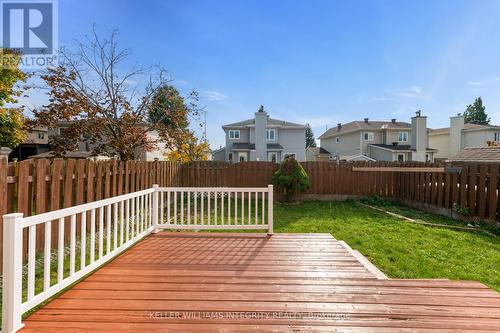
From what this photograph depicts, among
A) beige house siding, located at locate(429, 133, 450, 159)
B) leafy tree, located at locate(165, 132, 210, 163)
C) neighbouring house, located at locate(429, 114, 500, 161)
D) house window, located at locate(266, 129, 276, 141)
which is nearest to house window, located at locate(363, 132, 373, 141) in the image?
neighbouring house, located at locate(429, 114, 500, 161)

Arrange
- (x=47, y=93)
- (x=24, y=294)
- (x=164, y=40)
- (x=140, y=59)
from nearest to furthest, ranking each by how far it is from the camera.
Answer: (x=24, y=294)
(x=47, y=93)
(x=140, y=59)
(x=164, y=40)

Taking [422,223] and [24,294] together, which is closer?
[24,294]

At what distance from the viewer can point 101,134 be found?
27.0 ft

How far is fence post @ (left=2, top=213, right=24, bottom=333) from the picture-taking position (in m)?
1.68

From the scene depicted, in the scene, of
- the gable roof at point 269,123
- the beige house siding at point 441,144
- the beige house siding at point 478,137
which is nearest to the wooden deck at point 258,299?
the gable roof at point 269,123

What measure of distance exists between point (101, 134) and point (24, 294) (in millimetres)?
6653

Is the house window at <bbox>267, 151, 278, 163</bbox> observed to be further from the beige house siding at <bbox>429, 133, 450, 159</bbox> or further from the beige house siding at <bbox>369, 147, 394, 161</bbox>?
the beige house siding at <bbox>429, 133, 450, 159</bbox>

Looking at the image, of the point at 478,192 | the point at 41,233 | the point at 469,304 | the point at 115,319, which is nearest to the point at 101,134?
the point at 41,233

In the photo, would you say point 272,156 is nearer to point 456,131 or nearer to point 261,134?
point 261,134

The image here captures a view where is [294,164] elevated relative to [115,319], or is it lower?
elevated

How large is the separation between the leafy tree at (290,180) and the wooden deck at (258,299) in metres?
5.52

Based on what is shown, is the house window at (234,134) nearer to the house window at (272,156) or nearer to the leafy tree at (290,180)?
the house window at (272,156)

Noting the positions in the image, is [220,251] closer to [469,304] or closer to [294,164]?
[469,304]

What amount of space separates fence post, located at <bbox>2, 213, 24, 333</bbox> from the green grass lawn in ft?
12.3
